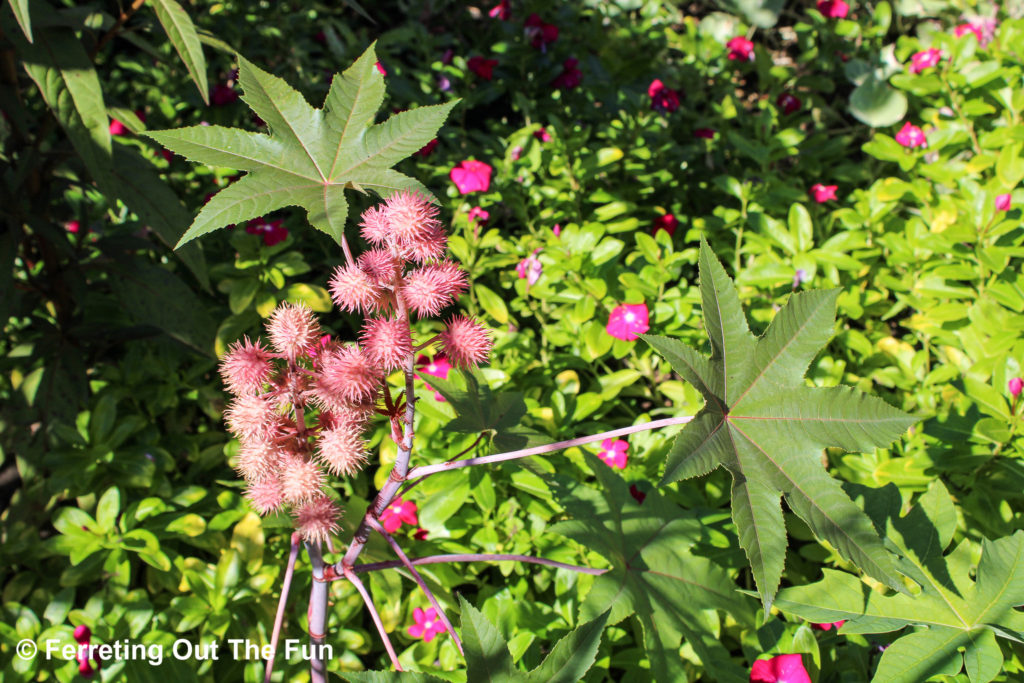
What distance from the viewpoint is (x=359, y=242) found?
6.96 ft

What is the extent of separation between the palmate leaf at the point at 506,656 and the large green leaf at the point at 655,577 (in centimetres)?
30

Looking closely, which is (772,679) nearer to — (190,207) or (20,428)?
(20,428)

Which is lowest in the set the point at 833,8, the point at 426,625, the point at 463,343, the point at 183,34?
the point at 426,625

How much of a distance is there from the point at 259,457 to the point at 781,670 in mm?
949

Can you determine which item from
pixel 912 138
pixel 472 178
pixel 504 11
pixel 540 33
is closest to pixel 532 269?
pixel 472 178

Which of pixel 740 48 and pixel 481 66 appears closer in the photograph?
pixel 481 66

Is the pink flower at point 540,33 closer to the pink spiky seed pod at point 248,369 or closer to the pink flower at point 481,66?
the pink flower at point 481,66

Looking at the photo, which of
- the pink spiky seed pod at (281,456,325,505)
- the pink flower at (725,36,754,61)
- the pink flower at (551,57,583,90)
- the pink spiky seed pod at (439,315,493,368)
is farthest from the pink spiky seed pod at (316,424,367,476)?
the pink flower at (725,36,754,61)

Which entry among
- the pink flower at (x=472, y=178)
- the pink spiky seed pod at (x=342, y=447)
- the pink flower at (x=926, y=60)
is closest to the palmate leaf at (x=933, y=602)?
the pink spiky seed pod at (x=342, y=447)

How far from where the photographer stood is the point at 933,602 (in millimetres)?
1069

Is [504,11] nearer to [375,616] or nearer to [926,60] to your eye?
[926,60]

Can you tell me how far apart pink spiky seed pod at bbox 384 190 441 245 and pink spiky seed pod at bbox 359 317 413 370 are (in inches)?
4.2

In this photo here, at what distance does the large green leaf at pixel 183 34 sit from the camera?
1374mm

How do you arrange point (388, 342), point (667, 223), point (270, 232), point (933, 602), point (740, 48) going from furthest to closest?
point (740, 48) < point (667, 223) < point (270, 232) < point (933, 602) < point (388, 342)
